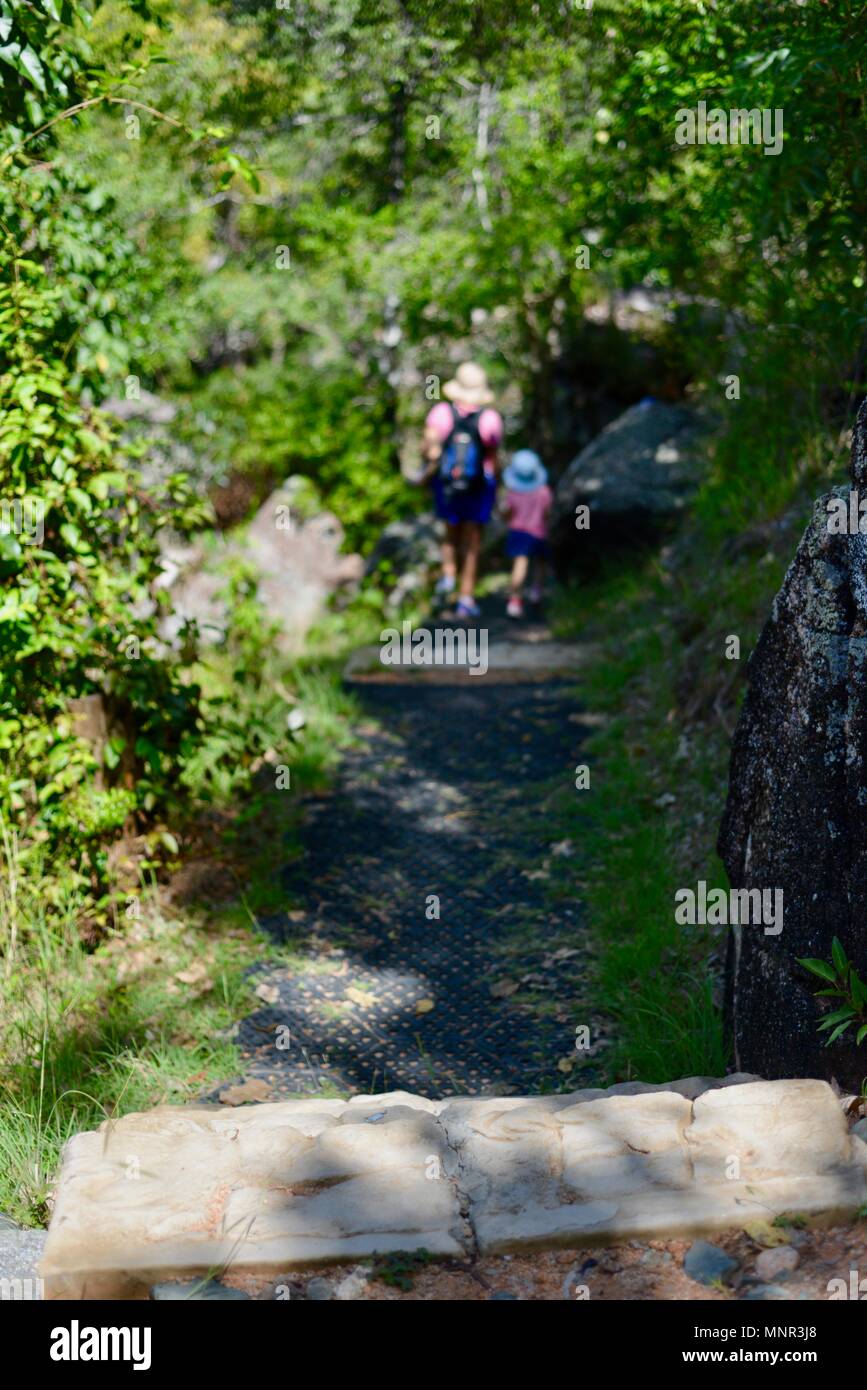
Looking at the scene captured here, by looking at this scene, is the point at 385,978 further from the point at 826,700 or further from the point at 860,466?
the point at 860,466

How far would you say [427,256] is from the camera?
1043 centimetres

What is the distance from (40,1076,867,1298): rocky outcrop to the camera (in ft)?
9.38

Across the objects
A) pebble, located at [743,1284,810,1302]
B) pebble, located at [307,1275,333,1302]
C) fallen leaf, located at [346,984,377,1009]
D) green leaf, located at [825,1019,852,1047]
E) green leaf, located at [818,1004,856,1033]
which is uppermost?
green leaf, located at [818,1004,856,1033]

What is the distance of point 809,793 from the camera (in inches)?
144

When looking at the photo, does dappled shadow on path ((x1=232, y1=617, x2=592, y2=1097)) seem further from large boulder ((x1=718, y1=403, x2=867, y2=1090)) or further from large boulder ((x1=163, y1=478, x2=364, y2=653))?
large boulder ((x1=163, y1=478, x2=364, y2=653))

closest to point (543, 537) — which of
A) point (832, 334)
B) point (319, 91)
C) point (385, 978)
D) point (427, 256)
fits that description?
point (427, 256)

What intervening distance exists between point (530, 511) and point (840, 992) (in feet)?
23.0

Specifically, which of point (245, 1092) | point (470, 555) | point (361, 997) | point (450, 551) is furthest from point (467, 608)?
point (245, 1092)

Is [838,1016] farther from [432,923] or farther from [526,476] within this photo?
[526,476]

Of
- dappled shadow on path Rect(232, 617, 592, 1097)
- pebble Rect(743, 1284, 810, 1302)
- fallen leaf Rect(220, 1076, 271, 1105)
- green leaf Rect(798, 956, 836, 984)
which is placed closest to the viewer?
pebble Rect(743, 1284, 810, 1302)

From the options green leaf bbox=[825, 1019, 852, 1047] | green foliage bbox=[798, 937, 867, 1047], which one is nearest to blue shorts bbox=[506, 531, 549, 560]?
green foliage bbox=[798, 937, 867, 1047]

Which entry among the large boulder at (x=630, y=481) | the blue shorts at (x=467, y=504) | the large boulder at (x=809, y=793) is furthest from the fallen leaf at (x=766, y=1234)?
the large boulder at (x=630, y=481)

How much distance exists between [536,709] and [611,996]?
3177mm

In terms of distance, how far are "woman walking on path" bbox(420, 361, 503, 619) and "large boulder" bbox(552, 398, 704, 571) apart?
0.91 metres
